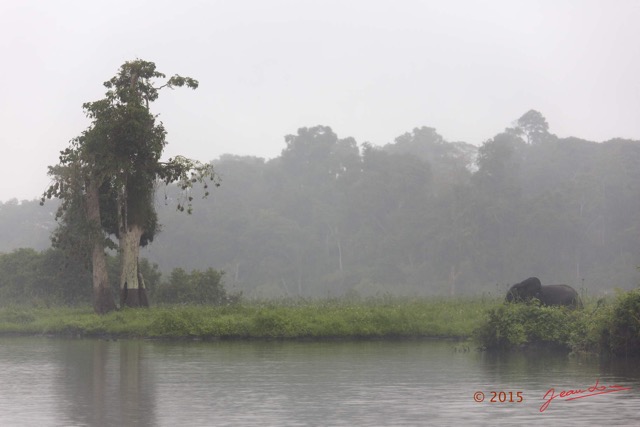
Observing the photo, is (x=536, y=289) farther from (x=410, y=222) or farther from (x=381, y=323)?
(x=410, y=222)

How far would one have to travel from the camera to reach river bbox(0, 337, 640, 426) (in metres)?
13.8

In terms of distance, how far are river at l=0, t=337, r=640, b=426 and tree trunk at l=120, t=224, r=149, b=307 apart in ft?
40.7

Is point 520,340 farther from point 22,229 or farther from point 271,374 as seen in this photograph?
point 22,229

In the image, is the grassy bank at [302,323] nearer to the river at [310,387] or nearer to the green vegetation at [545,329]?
the green vegetation at [545,329]

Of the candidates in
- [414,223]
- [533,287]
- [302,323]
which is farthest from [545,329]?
[414,223]

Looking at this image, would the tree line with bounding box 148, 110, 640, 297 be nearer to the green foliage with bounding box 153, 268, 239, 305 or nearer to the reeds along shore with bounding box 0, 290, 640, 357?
the green foliage with bounding box 153, 268, 239, 305

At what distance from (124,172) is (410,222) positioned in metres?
60.7

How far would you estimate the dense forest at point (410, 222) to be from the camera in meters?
90.9
